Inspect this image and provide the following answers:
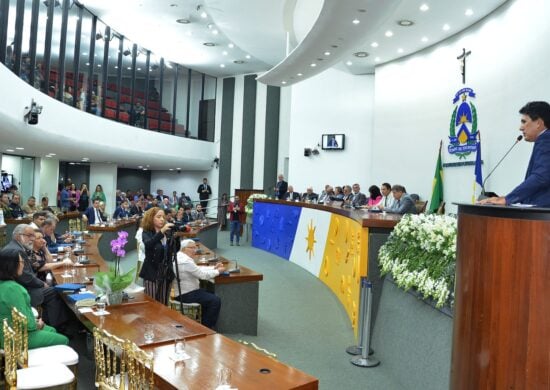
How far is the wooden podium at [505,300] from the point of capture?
1.97 m

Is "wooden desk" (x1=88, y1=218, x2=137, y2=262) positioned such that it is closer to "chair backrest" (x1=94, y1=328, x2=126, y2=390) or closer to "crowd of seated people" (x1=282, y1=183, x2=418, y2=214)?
"crowd of seated people" (x1=282, y1=183, x2=418, y2=214)

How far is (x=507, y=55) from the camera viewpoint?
7.52 meters

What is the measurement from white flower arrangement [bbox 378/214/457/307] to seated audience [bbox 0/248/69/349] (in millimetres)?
2610

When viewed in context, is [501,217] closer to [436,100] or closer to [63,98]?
[436,100]

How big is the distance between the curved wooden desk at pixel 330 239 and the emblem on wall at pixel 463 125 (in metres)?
2.80

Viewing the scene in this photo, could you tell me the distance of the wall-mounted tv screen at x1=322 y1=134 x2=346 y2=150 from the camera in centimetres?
1350

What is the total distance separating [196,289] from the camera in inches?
192

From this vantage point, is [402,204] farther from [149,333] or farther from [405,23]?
[149,333]

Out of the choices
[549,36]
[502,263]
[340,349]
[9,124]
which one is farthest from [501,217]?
[9,124]

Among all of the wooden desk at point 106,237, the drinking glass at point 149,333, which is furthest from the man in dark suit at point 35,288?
the wooden desk at point 106,237

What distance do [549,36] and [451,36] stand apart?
3047mm

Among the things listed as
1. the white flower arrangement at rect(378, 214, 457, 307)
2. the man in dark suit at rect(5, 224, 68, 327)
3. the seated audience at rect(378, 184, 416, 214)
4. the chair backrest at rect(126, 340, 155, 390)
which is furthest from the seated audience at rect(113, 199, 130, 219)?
the chair backrest at rect(126, 340, 155, 390)

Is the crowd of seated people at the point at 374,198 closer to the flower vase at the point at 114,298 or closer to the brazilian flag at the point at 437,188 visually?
the brazilian flag at the point at 437,188

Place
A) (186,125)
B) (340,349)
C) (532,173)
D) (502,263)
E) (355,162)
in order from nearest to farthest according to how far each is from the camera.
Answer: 1. (502,263)
2. (532,173)
3. (340,349)
4. (355,162)
5. (186,125)
